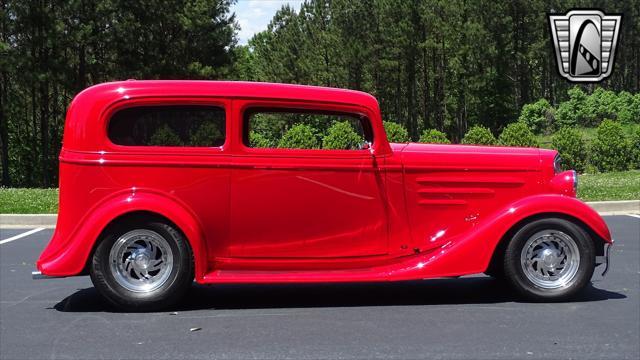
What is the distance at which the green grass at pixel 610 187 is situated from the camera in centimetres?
1388

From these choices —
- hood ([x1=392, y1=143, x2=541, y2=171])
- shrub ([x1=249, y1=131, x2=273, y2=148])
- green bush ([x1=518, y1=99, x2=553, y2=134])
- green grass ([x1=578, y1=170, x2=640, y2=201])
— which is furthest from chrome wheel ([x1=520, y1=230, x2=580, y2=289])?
green bush ([x1=518, y1=99, x2=553, y2=134])

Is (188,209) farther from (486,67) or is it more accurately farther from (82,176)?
(486,67)

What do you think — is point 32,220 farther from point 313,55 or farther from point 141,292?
point 313,55

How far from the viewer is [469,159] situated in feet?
19.3

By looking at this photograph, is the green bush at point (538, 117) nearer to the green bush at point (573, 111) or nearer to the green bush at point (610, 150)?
the green bush at point (573, 111)

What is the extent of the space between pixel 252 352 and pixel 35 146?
3369 cm

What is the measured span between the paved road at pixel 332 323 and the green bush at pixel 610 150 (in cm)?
1727

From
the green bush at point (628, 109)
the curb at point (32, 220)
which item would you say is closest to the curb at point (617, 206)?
the curb at point (32, 220)

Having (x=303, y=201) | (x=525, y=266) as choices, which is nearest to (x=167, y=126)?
(x=303, y=201)

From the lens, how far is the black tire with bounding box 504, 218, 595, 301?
18.5ft

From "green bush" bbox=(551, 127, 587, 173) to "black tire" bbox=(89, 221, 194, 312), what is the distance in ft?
64.5

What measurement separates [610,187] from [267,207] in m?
12.3

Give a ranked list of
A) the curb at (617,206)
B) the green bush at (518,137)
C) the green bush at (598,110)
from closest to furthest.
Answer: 1. the curb at (617,206)
2. the green bush at (518,137)
3. the green bush at (598,110)

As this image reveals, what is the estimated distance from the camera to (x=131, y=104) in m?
5.66
